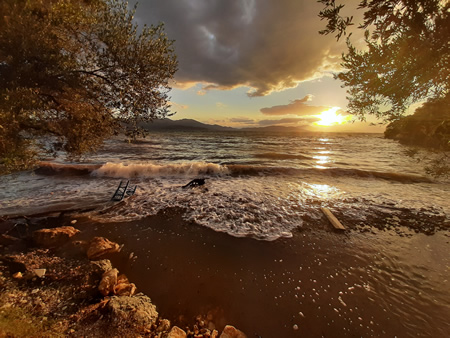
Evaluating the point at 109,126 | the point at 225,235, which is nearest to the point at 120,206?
the point at 109,126

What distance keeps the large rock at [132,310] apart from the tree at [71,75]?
21.6 ft

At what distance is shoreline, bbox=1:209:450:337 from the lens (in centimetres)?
419

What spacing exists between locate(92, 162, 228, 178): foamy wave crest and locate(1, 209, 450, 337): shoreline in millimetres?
10386

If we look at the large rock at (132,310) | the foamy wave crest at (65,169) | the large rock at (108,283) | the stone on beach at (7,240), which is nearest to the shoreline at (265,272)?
the large rock at (132,310)

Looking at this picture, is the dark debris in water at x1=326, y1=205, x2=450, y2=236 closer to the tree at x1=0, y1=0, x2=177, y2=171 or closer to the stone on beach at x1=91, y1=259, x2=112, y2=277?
the stone on beach at x1=91, y1=259, x2=112, y2=277

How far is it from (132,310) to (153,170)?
17313 mm

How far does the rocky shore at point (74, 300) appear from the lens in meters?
3.31

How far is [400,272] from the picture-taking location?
5.83 m

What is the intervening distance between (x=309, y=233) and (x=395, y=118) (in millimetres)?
6603

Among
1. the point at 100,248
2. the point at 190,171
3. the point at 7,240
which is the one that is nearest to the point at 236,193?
the point at 190,171

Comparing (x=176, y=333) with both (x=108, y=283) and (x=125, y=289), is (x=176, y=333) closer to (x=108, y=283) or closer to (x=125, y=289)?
(x=125, y=289)

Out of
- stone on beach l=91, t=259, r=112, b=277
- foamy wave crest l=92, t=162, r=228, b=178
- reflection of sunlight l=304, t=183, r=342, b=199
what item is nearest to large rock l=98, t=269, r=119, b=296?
stone on beach l=91, t=259, r=112, b=277

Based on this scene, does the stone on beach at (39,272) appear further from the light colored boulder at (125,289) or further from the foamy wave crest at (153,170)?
the foamy wave crest at (153,170)

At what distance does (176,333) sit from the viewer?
350 centimetres
